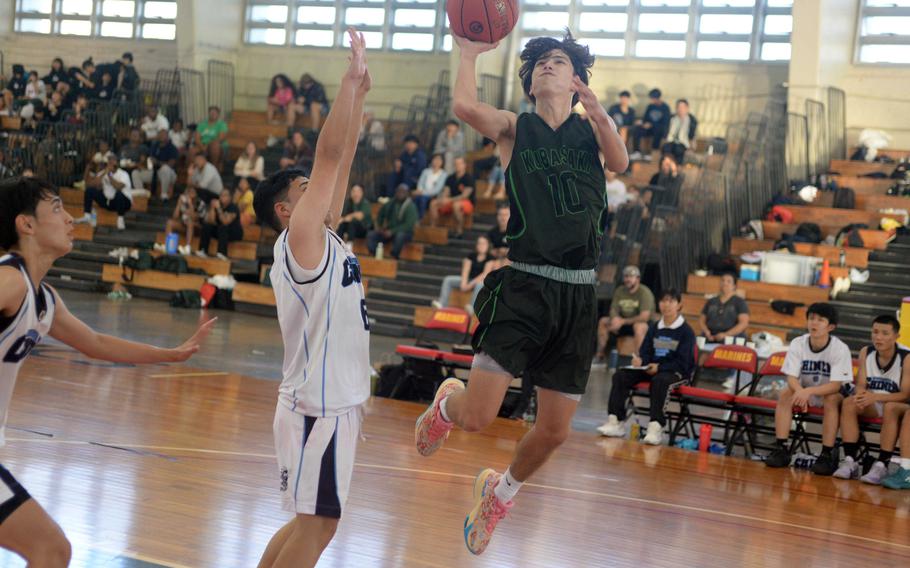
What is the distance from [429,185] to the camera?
16.3 metres

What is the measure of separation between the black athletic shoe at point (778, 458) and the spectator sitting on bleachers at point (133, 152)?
13668mm

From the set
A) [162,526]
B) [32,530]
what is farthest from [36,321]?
[162,526]

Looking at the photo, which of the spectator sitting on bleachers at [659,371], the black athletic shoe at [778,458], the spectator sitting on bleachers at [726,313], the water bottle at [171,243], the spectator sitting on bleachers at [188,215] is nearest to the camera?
the black athletic shoe at [778,458]

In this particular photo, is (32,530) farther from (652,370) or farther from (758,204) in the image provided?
(758,204)

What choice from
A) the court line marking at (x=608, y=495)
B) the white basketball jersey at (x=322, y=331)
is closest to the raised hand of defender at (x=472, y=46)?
the white basketball jersey at (x=322, y=331)

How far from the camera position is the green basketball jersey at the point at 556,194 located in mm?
4160

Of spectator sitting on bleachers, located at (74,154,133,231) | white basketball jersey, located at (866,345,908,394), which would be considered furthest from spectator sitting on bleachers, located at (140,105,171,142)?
white basketball jersey, located at (866,345,908,394)

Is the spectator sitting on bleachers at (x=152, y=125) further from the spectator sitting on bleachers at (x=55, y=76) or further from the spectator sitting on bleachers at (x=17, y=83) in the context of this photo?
the spectator sitting on bleachers at (x=17, y=83)

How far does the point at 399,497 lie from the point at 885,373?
390 cm

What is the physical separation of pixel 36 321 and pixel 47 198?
1.08ft

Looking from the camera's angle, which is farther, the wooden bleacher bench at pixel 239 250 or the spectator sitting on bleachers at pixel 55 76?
the spectator sitting on bleachers at pixel 55 76

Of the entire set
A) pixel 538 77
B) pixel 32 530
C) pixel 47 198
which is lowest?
pixel 32 530

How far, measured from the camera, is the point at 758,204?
1527 centimetres

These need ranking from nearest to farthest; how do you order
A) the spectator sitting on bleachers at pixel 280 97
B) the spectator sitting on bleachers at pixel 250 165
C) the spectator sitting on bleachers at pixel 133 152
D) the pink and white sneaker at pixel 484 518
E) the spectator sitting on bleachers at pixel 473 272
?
the pink and white sneaker at pixel 484 518, the spectator sitting on bleachers at pixel 473 272, the spectator sitting on bleachers at pixel 250 165, the spectator sitting on bleachers at pixel 133 152, the spectator sitting on bleachers at pixel 280 97
